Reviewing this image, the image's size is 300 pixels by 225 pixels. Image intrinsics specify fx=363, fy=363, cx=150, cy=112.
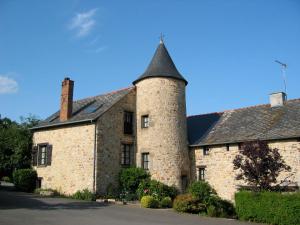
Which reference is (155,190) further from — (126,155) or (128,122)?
(128,122)

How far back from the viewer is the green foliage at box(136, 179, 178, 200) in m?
21.1

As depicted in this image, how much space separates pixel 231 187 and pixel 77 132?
33.4 ft

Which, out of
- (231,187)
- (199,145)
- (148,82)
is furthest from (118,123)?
(231,187)

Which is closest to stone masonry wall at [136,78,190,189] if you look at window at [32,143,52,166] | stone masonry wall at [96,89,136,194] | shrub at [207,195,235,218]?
stone masonry wall at [96,89,136,194]

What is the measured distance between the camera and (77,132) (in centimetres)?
2331

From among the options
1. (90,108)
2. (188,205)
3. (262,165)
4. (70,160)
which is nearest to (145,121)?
(90,108)

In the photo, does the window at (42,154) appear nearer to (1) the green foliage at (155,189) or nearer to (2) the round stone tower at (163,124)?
(2) the round stone tower at (163,124)

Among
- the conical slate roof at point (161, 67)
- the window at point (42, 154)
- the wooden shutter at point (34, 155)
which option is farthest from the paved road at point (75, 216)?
the conical slate roof at point (161, 67)

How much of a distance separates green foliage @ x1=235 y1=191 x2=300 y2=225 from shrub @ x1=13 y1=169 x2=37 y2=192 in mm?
14373

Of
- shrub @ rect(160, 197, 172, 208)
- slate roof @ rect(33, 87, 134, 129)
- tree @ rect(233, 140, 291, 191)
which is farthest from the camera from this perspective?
slate roof @ rect(33, 87, 134, 129)

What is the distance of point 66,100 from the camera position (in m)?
25.1

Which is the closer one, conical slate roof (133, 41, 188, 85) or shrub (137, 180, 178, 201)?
shrub (137, 180, 178, 201)

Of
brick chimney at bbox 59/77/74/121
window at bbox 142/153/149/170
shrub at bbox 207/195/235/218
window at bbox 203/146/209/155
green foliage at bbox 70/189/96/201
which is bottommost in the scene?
shrub at bbox 207/195/235/218

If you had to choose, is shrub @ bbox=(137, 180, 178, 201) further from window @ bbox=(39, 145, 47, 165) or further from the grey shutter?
window @ bbox=(39, 145, 47, 165)
